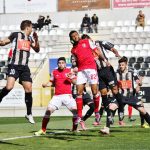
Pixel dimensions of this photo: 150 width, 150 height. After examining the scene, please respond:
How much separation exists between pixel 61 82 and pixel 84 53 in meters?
0.82

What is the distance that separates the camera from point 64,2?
4259 centimetres

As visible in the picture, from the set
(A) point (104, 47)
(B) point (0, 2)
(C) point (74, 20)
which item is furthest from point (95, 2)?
(A) point (104, 47)

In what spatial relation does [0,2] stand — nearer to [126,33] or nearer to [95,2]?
[95,2]

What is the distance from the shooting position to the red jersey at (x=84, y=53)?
13.0 metres

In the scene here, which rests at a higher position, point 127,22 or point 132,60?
point 127,22

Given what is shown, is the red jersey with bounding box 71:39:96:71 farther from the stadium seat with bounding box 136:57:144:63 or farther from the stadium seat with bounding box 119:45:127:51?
the stadium seat with bounding box 119:45:127:51

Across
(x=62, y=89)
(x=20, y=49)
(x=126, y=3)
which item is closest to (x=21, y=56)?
(x=20, y=49)

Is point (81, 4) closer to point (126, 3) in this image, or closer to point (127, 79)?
point (126, 3)

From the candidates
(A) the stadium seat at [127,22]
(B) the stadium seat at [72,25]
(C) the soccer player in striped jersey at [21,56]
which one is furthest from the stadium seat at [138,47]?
(C) the soccer player in striped jersey at [21,56]

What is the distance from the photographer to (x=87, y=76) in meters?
13.0

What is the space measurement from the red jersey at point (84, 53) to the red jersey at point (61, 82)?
1.27ft

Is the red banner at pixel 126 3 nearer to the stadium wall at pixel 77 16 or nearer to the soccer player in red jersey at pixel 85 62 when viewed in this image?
the stadium wall at pixel 77 16

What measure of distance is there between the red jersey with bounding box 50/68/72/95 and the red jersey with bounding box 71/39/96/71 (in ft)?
1.27

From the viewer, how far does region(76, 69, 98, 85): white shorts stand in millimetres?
12953
